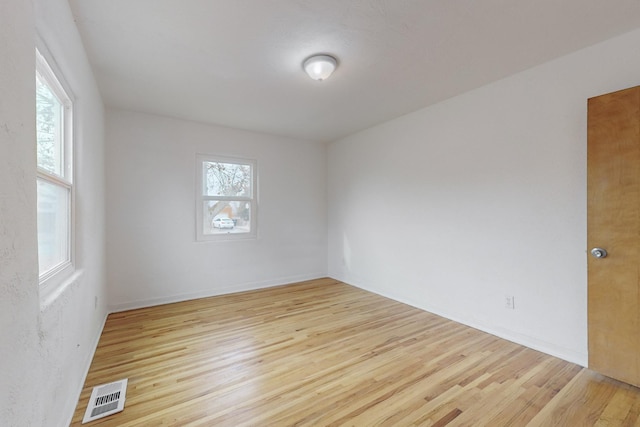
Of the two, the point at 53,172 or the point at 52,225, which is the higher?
the point at 53,172

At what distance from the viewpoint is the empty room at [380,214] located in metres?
1.63

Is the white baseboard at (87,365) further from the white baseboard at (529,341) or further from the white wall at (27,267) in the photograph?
the white baseboard at (529,341)

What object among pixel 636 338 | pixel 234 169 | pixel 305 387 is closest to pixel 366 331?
pixel 305 387

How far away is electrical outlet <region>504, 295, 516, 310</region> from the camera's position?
2.66m

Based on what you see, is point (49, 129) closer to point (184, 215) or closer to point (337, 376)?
point (184, 215)

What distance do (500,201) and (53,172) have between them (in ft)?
11.5

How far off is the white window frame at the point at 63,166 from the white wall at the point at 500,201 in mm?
3334

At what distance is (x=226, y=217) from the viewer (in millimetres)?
4289

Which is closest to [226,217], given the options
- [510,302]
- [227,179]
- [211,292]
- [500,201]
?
[227,179]

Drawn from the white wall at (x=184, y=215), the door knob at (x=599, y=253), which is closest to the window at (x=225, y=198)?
the white wall at (x=184, y=215)

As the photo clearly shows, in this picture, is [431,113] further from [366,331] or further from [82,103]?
[82,103]

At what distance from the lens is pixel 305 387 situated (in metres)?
1.98

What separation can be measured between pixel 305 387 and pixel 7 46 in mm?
2236

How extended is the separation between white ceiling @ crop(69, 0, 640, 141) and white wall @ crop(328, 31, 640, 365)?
23 cm
